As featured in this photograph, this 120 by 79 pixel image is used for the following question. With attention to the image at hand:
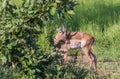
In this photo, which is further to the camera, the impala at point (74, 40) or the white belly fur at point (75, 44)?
the white belly fur at point (75, 44)

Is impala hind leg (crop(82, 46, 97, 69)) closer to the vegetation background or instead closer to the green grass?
the green grass

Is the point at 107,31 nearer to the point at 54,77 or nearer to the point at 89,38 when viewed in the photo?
the point at 89,38

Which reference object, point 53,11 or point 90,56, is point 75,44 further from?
point 53,11

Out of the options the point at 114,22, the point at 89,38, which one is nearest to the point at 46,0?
the point at 89,38

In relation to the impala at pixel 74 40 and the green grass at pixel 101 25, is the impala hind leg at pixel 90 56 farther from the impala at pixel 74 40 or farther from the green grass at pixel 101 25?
the green grass at pixel 101 25

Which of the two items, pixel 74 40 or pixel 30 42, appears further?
pixel 74 40

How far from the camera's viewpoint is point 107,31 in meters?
12.4

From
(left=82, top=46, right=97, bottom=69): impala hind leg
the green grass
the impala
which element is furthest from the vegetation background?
the impala

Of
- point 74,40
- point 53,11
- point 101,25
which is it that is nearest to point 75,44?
point 74,40

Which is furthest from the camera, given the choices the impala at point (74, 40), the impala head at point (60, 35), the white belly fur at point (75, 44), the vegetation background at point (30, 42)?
the impala head at point (60, 35)

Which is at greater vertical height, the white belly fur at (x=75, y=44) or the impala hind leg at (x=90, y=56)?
the white belly fur at (x=75, y=44)

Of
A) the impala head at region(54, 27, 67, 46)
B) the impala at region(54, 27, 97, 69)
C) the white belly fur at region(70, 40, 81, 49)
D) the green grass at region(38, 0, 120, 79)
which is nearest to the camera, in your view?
the impala at region(54, 27, 97, 69)

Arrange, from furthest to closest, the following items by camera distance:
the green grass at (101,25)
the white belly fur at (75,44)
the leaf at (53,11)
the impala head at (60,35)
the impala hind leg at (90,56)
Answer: the green grass at (101,25) → the impala head at (60,35) → the white belly fur at (75,44) → the impala hind leg at (90,56) → the leaf at (53,11)

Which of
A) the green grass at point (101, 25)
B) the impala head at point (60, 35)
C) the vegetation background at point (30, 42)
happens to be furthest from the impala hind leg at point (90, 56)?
the vegetation background at point (30, 42)
